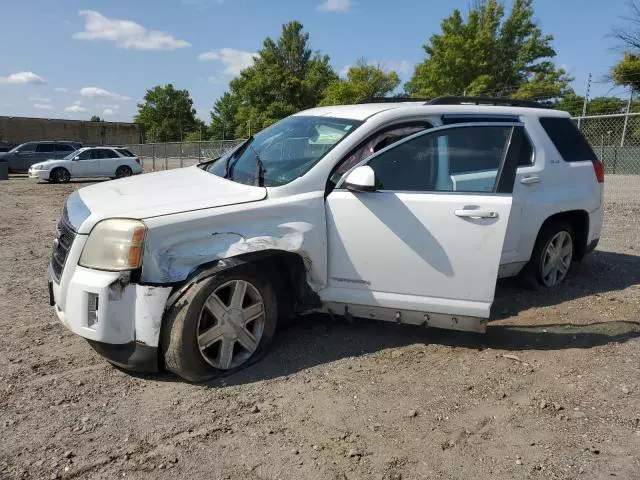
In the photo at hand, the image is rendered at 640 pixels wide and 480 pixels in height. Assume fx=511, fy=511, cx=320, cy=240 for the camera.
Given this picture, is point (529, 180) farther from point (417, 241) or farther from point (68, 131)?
point (68, 131)

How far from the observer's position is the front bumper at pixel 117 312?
3.00 meters

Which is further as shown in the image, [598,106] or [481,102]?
[598,106]

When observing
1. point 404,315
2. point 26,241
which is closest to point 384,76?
point 26,241

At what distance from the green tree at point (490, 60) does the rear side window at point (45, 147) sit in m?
25.8

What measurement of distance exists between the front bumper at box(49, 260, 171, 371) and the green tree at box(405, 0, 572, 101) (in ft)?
125

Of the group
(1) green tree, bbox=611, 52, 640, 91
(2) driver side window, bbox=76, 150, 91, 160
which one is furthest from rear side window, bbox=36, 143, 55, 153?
(1) green tree, bbox=611, 52, 640, 91

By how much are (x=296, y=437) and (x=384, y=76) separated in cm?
5162

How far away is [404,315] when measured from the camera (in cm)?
362

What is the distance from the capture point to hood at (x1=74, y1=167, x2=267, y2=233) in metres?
3.16

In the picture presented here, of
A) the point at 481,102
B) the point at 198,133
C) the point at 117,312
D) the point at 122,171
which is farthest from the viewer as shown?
the point at 198,133

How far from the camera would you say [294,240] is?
3.45 m

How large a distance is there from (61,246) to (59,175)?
20.5 meters

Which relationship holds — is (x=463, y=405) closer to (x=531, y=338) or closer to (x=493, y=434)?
(x=493, y=434)

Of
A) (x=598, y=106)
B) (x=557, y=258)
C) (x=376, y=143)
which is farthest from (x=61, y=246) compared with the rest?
(x=598, y=106)
